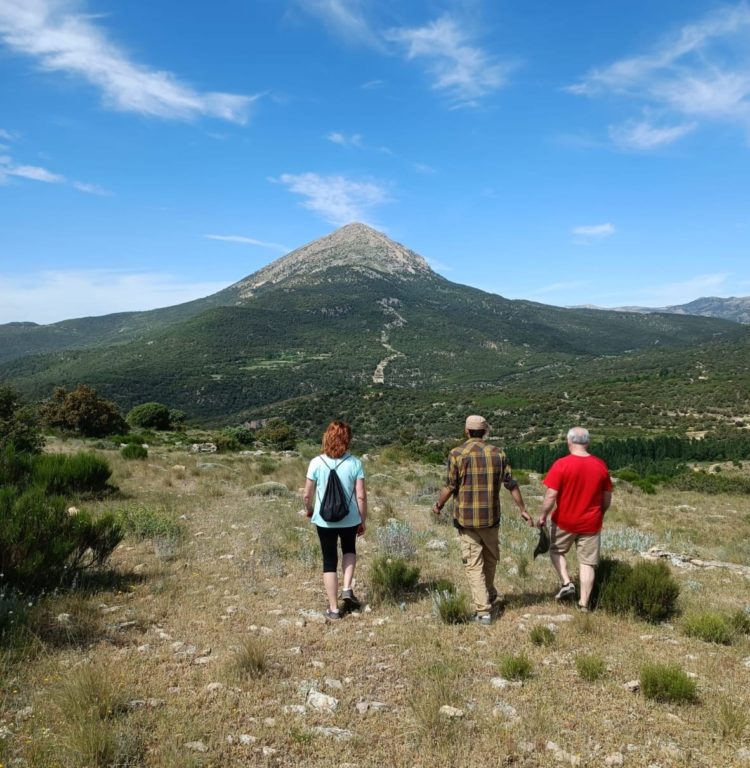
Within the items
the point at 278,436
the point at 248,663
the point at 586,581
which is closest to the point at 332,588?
the point at 248,663

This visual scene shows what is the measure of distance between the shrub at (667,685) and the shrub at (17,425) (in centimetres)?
1261

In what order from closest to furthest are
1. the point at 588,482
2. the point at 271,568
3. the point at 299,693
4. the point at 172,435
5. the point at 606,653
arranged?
1. the point at 299,693
2. the point at 606,653
3. the point at 588,482
4. the point at 271,568
5. the point at 172,435

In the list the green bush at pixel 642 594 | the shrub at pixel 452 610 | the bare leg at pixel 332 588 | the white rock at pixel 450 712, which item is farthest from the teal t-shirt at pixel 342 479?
the green bush at pixel 642 594

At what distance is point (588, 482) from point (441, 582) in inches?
78.5

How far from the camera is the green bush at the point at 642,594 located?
206 inches

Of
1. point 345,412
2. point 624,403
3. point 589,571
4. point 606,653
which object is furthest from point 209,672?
point 624,403

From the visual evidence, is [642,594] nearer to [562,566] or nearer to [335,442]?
[562,566]

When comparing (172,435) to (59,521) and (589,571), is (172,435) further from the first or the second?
(589,571)

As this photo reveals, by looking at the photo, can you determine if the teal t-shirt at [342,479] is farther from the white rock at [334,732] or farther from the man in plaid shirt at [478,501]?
the white rock at [334,732]

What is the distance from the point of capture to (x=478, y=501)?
→ 520 cm

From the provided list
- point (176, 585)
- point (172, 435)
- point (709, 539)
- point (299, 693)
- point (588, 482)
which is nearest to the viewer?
point (299, 693)

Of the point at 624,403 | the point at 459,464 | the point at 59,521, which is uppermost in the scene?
the point at 459,464

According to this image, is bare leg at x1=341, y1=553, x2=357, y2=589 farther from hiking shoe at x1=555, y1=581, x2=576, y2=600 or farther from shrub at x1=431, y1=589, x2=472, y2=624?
hiking shoe at x1=555, y1=581, x2=576, y2=600

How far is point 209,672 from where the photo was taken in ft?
12.7
